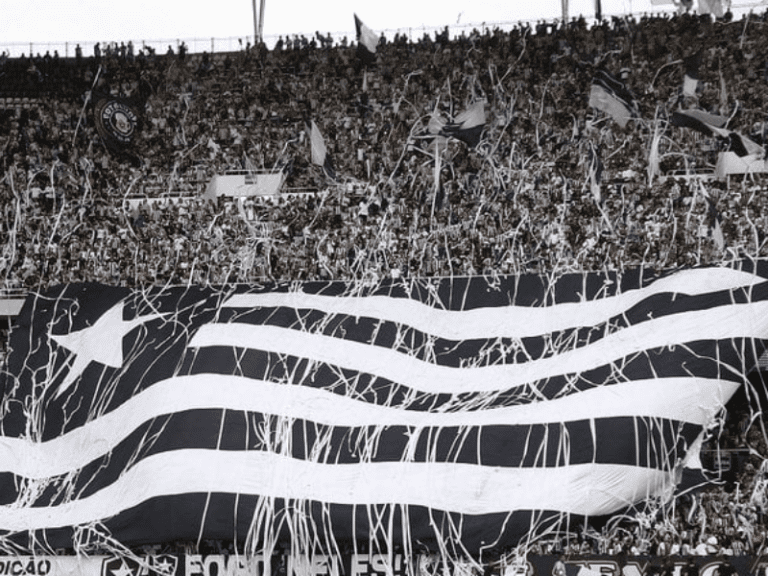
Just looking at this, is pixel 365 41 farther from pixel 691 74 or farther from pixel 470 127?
pixel 691 74

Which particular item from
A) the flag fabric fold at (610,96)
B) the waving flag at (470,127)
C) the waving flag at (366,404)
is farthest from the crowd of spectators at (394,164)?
the waving flag at (366,404)

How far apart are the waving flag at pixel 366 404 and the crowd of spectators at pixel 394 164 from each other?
1170 millimetres

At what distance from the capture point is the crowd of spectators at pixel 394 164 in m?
19.7

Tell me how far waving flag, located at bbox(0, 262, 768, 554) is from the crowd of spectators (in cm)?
117

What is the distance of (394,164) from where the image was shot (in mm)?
22844

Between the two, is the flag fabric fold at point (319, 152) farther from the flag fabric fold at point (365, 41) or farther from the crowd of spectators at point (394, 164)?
the flag fabric fold at point (365, 41)

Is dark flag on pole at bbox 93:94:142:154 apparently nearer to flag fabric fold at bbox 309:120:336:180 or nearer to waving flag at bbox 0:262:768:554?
flag fabric fold at bbox 309:120:336:180

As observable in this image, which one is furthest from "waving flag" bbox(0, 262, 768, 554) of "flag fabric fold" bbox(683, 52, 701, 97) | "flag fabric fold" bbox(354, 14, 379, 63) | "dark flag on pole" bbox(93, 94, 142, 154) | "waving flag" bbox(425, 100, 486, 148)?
"flag fabric fold" bbox(354, 14, 379, 63)

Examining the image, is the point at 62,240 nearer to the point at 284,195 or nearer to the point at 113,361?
the point at 284,195

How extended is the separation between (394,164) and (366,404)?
7.71 meters

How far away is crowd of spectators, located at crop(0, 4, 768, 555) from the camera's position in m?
19.7

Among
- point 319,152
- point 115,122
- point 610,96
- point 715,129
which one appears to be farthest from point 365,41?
point 715,129

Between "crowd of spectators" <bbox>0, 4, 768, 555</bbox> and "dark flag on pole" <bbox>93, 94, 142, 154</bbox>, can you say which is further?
"dark flag on pole" <bbox>93, 94, 142, 154</bbox>

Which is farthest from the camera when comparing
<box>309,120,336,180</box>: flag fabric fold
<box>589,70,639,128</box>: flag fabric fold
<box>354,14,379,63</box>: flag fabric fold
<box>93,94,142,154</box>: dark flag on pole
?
<box>354,14,379,63</box>: flag fabric fold
